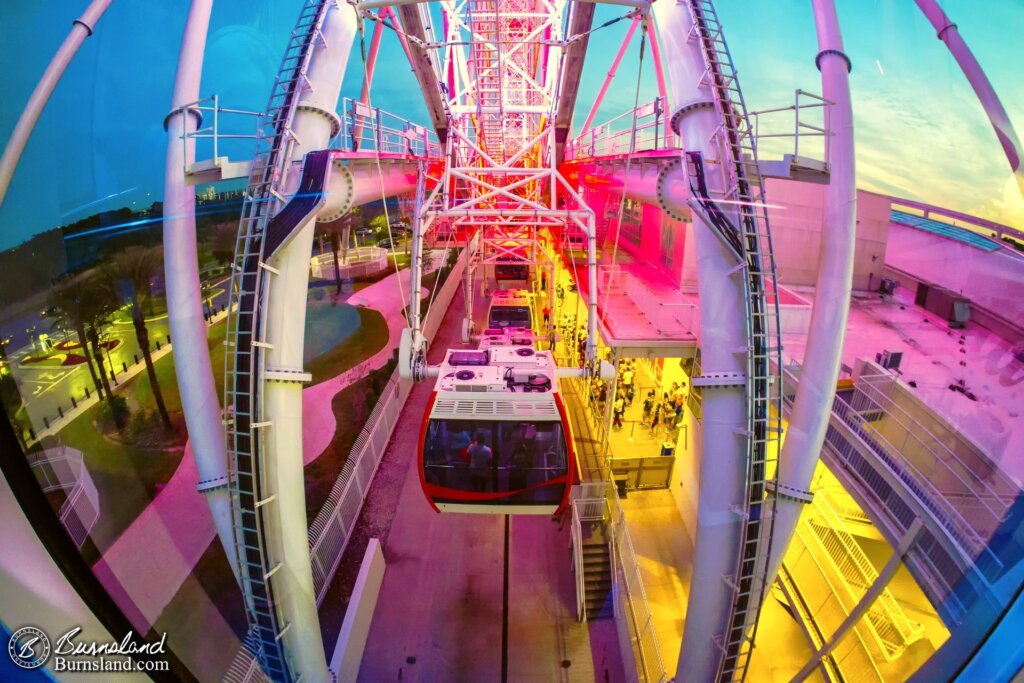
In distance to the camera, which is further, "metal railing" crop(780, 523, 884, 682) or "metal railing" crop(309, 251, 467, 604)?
"metal railing" crop(309, 251, 467, 604)

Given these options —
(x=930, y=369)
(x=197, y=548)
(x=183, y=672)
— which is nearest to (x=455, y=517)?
(x=197, y=548)

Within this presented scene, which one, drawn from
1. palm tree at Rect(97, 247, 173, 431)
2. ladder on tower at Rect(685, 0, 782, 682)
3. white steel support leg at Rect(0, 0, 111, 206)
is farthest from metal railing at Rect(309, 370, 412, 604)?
ladder on tower at Rect(685, 0, 782, 682)

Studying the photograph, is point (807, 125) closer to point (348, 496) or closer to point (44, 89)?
point (44, 89)

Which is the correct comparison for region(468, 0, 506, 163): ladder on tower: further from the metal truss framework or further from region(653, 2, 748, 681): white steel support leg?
region(653, 2, 748, 681): white steel support leg

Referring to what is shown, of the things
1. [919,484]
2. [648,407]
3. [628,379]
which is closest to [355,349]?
[648,407]

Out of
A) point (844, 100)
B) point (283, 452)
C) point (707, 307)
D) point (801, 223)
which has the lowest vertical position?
point (283, 452)

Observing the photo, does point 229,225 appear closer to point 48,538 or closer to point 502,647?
point 48,538
